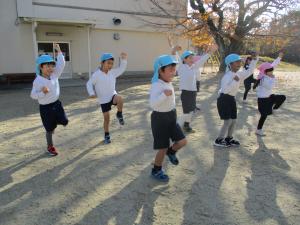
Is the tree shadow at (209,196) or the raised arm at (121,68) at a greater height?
the raised arm at (121,68)

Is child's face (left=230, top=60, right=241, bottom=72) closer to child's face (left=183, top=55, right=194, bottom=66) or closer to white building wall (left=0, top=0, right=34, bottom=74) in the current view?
child's face (left=183, top=55, right=194, bottom=66)

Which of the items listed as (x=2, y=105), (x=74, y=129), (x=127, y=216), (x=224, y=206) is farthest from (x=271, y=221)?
(x=2, y=105)

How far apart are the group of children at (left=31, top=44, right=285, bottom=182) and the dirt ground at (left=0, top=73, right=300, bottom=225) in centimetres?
32

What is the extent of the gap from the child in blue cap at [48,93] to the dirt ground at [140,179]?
547 millimetres

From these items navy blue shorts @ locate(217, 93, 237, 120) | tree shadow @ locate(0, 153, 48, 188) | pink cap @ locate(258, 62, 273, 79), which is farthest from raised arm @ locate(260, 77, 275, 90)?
tree shadow @ locate(0, 153, 48, 188)

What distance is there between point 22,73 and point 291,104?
473 inches

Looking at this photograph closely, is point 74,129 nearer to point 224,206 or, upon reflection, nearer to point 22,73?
point 224,206

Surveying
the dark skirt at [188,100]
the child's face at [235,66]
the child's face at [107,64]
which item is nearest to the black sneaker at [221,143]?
the dark skirt at [188,100]

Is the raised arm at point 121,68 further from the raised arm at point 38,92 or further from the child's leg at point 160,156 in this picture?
the child's leg at point 160,156

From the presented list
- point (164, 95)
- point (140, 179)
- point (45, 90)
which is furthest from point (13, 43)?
point (164, 95)

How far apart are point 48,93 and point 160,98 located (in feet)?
6.46

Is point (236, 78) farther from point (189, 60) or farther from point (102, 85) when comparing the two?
point (102, 85)

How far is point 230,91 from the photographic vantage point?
202 inches

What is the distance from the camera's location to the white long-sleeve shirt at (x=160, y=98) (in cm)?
369
